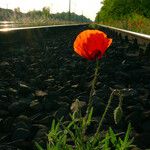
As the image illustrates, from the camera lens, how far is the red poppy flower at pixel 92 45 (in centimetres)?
163

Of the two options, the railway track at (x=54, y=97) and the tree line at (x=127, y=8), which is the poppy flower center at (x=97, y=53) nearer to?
the railway track at (x=54, y=97)

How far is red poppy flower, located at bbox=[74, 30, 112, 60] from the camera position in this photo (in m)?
1.63

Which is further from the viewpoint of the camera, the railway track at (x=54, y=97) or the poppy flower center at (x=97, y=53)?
the railway track at (x=54, y=97)

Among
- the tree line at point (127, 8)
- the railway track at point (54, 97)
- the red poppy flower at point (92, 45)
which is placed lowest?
the tree line at point (127, 8)

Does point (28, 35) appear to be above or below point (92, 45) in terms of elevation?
below

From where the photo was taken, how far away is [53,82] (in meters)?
5.24

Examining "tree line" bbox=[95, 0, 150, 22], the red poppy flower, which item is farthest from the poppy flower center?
"tree line" bbox=[95, 0, 150, 22]

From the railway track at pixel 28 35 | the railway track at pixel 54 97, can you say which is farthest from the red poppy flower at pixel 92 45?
the railway track at pixel 28 35

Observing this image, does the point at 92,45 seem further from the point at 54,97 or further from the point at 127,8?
the point at 127,8

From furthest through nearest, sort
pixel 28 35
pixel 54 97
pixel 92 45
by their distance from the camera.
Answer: pixel 28 35 → pixel 54 97 → pixel 92 45

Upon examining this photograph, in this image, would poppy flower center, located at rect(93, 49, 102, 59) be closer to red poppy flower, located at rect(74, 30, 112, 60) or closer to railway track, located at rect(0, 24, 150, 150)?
red poppy flower, located at rect(74, 30, 112, 60)

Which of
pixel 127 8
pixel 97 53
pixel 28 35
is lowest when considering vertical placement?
pixel 127 8

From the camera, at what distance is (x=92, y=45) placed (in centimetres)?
164

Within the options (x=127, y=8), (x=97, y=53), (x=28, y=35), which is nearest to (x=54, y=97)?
(x=97, y=53)
